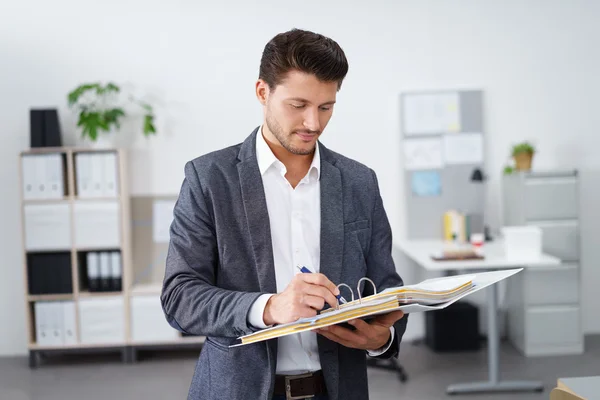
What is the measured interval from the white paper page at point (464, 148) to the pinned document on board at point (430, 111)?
0.08m

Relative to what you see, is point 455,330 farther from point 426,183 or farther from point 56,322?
point 56,322

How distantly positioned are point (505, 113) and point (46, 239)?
3.49 m

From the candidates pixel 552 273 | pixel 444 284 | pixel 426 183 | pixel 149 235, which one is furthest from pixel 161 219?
pixel 444 284

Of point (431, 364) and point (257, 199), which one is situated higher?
point (257, 199)

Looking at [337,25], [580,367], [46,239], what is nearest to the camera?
[580,367]

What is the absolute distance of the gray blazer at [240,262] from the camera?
140 cm

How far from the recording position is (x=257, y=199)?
149cm

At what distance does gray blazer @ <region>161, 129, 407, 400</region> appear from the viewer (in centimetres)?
140

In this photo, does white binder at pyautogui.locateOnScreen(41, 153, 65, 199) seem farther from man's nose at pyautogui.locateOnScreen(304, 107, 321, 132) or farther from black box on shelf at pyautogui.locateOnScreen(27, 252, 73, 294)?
man's nose at pyautogui.locateOnScreen(304, 107, 321, 132)

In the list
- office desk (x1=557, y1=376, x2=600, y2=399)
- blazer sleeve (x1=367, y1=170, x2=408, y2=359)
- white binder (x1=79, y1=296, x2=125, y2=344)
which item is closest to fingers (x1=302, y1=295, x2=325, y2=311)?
blazer sleeve (x1=367, y1=170, x2=408, y2=359)

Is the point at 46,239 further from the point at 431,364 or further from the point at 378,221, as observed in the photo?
the point at 378,221

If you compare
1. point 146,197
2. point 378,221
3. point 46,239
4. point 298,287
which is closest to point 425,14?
point 146,197

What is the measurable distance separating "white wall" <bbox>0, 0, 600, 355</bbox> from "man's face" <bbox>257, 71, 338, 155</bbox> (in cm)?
348

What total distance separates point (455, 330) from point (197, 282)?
12.2ft
